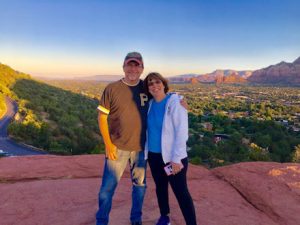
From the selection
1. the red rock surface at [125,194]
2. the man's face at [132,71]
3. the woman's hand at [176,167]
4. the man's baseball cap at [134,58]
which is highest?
the man's baseball cap at [134,58]

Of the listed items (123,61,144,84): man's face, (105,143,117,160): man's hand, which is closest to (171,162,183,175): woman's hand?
Answer: (105,143,117,160): man's hand

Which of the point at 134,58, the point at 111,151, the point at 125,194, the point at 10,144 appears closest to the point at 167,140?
the point at 111,151

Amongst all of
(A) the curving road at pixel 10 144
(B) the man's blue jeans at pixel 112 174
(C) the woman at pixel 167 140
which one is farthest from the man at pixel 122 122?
(A) the curving road at pixel 10 144

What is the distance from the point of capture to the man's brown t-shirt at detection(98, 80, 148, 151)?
3346 mm

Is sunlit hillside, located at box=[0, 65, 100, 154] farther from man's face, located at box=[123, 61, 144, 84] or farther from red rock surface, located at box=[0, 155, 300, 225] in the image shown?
man's face, located at box=[123, 61, 144, 84]

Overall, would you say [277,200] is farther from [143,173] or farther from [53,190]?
[53,190]

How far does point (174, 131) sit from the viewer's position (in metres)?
3.18

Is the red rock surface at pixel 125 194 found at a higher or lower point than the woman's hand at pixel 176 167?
lower

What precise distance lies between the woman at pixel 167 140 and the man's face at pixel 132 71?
0.13 metres

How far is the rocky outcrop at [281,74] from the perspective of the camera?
155 meters

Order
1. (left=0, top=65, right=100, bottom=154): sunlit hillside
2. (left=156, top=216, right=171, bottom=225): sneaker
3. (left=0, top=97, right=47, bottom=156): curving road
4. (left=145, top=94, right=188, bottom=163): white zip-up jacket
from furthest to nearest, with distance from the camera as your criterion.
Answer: (left=0, top=65, right=100, bottom=154): sunlit hillside
(left=0, top=97, right=47, bottom=156): curving road
(left=156, top=216, right=171, bottom=225): sneaker
(left=145, top=94, right=188, bottom=163): white zip-up jacket

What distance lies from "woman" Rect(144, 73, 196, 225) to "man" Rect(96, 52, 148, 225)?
0.10 m

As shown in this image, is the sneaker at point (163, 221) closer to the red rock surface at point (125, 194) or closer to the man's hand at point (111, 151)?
the red rock surface at point (125, 194)

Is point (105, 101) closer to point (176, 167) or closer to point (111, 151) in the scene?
point (111, 151)
